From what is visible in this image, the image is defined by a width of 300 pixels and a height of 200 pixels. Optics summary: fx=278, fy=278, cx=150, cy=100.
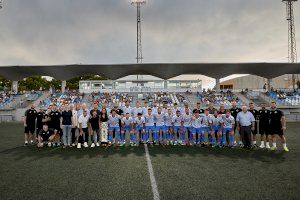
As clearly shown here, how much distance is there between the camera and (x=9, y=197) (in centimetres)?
538

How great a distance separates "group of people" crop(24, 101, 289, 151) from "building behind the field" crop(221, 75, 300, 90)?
193 feet

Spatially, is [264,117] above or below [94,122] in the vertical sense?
above

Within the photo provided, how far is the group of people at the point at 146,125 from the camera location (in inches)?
456

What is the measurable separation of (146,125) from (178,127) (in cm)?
143

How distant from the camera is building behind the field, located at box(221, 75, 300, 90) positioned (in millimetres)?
67875

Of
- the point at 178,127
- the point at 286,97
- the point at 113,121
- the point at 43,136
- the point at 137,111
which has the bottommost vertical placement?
the point at 43,136

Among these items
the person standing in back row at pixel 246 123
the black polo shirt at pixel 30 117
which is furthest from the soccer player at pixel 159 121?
the black polo shirt at pixel 30 117

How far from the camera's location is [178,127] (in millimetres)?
12383

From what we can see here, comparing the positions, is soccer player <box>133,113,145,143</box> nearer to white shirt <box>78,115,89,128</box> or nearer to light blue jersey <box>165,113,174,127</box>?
light blue jersey <box>165,113,174,127</box>

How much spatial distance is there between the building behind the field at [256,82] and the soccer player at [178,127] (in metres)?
59.1

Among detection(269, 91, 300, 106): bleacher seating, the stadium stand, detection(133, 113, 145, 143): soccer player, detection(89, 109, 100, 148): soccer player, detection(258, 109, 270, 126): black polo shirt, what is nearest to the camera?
detection(258, 109, 270, 126): black polo shirt

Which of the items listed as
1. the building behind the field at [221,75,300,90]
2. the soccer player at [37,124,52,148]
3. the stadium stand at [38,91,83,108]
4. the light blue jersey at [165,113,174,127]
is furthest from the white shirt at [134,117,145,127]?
the building behind the field at [221,75,300,90]

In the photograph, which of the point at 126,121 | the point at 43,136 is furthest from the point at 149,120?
the point at 43,136

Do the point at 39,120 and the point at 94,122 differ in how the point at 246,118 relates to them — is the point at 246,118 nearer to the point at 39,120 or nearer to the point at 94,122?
the point at 94,122
